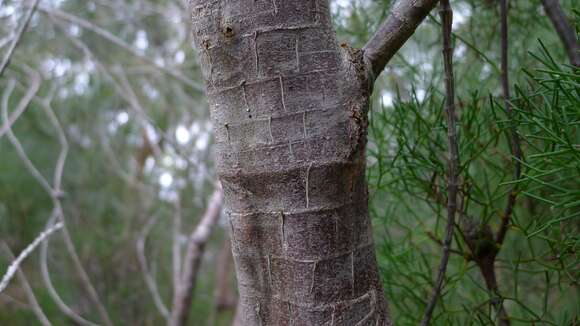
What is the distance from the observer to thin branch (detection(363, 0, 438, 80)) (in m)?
0.35

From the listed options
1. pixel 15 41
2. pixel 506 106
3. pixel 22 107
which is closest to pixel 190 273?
pixel 22 107

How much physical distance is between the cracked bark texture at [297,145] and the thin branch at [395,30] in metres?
0.01

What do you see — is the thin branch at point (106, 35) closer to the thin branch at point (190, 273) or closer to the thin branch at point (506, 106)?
the thin branch at point (190, 273)

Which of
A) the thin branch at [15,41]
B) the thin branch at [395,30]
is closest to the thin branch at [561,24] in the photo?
the thin branch at [395,30]

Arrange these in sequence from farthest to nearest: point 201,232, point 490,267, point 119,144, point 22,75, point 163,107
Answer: point 119,144 → point 163,107 → point 22,75 → point 201,232 → point 490,267

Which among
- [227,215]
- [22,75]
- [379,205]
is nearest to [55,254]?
[22,75]

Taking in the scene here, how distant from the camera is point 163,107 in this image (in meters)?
2.04

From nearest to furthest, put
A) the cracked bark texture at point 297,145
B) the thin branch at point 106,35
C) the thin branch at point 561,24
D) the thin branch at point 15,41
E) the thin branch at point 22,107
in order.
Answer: the cracked bark texture at point 297,145
the thin branch at point 561,24
the thin branch at point 15,41
the thin branch at point 22,107
the thin branch at point 106,35

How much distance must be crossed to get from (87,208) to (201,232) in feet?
4.55

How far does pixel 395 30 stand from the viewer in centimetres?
35

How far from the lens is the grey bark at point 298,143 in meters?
0.34

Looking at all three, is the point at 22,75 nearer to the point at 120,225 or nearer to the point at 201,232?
the point at 120,225

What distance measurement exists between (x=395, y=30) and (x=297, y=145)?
0.33ft

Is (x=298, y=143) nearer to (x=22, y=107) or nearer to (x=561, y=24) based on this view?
(x=561, y=24)
